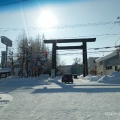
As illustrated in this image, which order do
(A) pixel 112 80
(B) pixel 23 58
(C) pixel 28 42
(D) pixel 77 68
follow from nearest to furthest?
1. (A) pixel 112 80
2. (B) pixel 23 58
3. (C) pixel 28 42
4. (D) pixel 77 68

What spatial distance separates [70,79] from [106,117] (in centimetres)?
3722

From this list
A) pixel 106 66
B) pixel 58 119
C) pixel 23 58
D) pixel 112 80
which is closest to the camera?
pixel 58 119

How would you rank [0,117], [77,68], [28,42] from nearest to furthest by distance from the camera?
[0,117] < [28,42] < [77,68]

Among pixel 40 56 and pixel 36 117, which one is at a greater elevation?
pixel 40 56

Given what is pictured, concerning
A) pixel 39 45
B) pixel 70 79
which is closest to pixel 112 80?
pixel 70 79

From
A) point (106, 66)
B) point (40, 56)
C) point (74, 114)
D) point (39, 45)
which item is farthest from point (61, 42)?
point (74, 114)

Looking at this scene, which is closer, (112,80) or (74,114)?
(74,114)

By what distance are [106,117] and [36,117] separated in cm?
275

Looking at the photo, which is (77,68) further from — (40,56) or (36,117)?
(36,117)

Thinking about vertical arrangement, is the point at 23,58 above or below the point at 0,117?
above

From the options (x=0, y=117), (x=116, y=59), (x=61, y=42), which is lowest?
(x=0, y=117)

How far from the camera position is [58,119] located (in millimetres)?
9305

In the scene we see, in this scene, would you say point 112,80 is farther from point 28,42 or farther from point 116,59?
point 28,42

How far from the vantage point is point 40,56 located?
2906 inches
